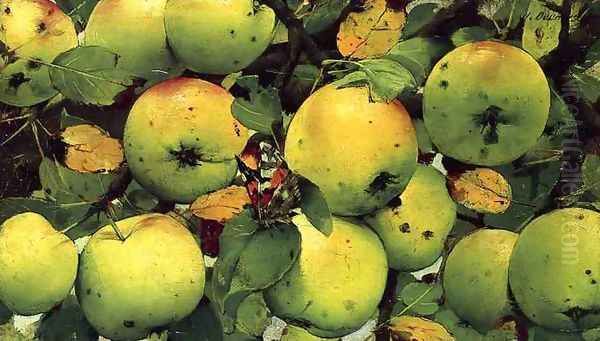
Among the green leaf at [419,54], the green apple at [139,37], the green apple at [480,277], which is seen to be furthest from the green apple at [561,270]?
the green apple at [139,37]

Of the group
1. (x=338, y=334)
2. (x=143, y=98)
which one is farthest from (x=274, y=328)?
(x=143, y=98)

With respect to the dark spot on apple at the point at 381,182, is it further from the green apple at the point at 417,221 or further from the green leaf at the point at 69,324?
the green leaf at the point at 69,324

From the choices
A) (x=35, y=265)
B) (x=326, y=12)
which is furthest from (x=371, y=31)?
(x=35, y=265)

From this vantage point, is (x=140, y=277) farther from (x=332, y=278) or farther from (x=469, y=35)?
(x=469, y=35)

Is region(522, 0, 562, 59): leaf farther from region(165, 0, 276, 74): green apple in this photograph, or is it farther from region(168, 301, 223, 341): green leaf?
region(168, 301, 223, 341): green leaf

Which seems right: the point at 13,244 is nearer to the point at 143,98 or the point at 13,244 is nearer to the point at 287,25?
the point at 143,98

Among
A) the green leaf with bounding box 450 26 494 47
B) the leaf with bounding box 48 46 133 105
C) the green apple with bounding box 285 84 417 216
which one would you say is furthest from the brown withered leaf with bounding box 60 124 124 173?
the green leaf with bounding box 450 26 494 47
